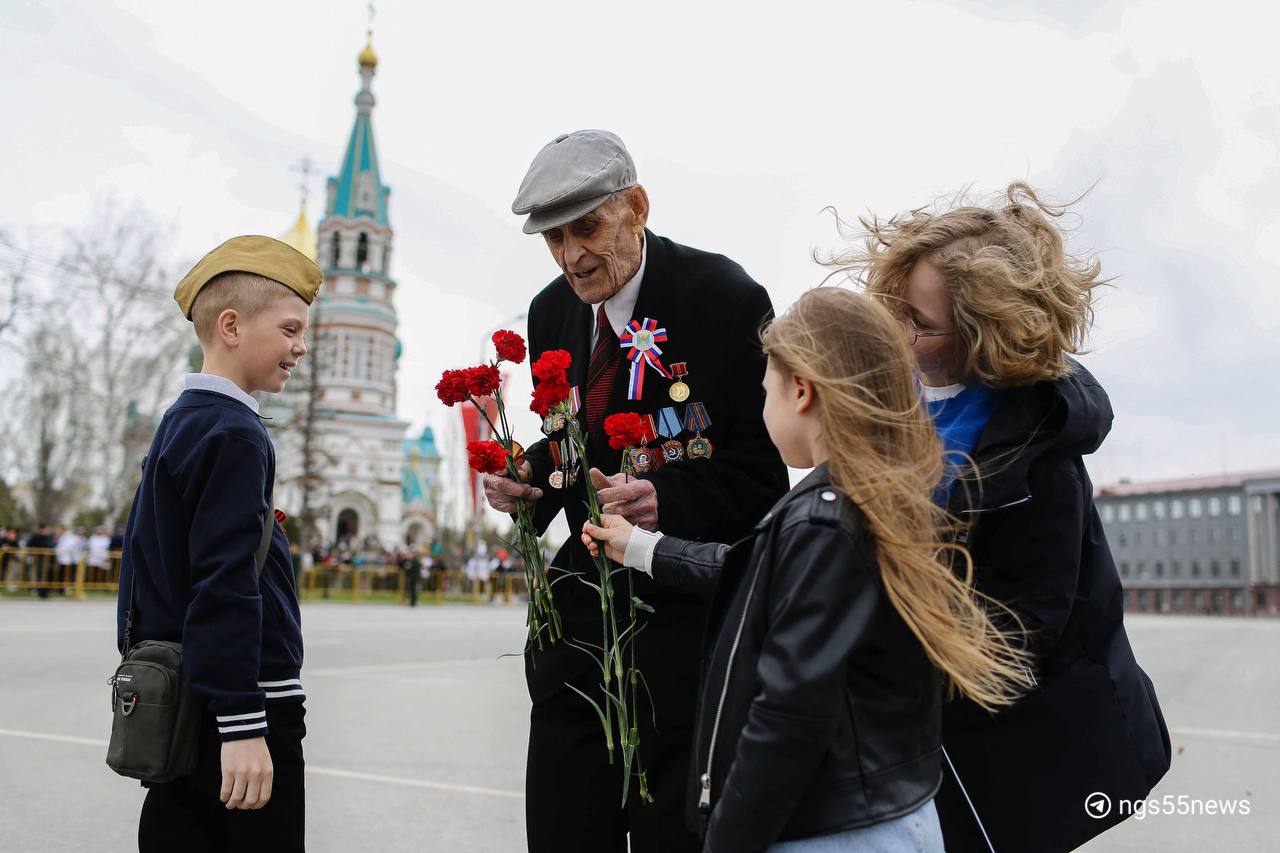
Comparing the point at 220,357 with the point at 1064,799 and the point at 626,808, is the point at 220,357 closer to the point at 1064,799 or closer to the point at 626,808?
the point at 626,808

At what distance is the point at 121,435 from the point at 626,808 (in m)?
37.1

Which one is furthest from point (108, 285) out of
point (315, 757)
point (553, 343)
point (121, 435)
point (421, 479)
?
point (421, 479)

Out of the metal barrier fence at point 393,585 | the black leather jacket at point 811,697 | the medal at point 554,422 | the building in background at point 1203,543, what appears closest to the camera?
the black leather jacket at point 811,697

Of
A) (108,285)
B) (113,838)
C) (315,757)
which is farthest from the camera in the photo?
(108,285)

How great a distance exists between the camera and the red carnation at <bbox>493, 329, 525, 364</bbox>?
255 cm

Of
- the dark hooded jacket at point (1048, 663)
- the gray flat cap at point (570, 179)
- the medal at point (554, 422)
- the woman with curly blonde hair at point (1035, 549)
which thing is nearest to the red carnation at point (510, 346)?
the medal at point (554, 422)

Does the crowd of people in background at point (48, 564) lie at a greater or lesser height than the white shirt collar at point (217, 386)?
lesser

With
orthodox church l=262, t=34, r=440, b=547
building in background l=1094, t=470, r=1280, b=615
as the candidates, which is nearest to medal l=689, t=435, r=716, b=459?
orthodox church l=262, t=34, r=440, b=547

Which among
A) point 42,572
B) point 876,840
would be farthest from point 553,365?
point 42,572

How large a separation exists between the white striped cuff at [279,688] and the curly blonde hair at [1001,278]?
5.21ft

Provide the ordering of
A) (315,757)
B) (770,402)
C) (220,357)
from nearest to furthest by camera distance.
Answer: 1. (770,402)
2. (220,357)
3. (315,757)

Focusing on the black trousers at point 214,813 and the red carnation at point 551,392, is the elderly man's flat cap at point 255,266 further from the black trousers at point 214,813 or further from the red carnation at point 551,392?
the black trousers at point 214,813

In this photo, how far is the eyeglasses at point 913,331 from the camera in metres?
2.29

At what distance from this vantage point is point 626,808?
2.56 meters
